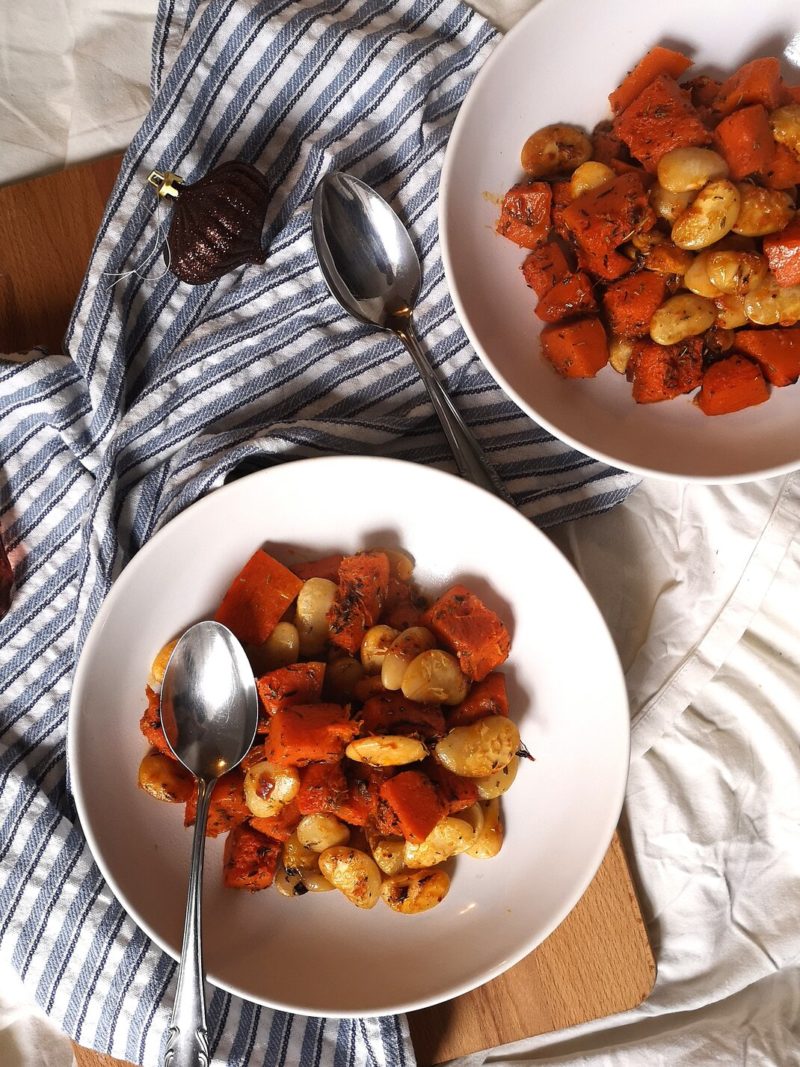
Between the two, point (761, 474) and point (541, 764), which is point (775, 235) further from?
point (541, 764)

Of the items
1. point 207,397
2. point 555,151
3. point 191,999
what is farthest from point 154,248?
point 191,999

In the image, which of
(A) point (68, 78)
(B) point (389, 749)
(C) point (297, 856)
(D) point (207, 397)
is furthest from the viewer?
(A) point (68, 78)

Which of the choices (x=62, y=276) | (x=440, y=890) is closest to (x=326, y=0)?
(x=62, y=276)

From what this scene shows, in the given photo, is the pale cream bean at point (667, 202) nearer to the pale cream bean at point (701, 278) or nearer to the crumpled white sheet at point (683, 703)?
the pale cream bean at point (701, 278)

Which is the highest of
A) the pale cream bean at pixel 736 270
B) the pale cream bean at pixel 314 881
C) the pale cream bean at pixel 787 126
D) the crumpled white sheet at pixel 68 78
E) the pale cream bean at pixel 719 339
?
the crumpled white sheet at pixel 68 78

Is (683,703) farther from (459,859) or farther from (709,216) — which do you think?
(709,216)

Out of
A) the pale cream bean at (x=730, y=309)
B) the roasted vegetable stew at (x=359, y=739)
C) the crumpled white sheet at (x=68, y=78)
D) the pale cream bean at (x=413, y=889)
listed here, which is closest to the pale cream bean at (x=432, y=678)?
the roasted vegetable stew at (x=359, y=739)

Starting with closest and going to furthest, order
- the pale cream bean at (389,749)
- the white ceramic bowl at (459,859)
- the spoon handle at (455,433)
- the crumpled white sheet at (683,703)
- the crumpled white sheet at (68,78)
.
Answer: the pale cream bean at (389,749) → the white ceramic bowl at (459,859) → the spoon handle at (455,433) → the crumpled white sheet at (683,703) → the crumpled white sheet at (68,78)
